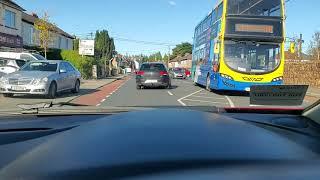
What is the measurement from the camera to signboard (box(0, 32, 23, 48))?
43.1 m

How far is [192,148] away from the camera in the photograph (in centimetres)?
170

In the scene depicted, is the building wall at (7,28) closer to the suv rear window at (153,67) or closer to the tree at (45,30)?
the tree at (45,30)

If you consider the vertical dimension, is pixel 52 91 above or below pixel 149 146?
below

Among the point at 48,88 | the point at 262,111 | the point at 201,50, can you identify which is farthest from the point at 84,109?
the point at 201,50

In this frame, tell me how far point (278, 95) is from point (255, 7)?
692 inches

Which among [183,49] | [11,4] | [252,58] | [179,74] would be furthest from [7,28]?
[183,49]

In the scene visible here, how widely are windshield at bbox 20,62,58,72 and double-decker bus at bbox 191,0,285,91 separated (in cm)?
684

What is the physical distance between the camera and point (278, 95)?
11.9 ft

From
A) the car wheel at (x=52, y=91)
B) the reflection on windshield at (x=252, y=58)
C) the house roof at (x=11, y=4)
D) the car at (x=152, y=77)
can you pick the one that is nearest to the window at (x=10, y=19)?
the house roof at (x=11, y=4)

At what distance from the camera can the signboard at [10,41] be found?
4309 centimetres

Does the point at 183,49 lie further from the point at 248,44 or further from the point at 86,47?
the point at 248,44

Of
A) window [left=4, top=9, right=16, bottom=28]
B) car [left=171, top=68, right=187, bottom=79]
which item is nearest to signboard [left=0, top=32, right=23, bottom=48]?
window [left=4, top=9, right=16, bottom=28]

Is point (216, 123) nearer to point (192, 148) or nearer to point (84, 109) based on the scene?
point (192, 148)

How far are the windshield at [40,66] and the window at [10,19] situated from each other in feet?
87.6
